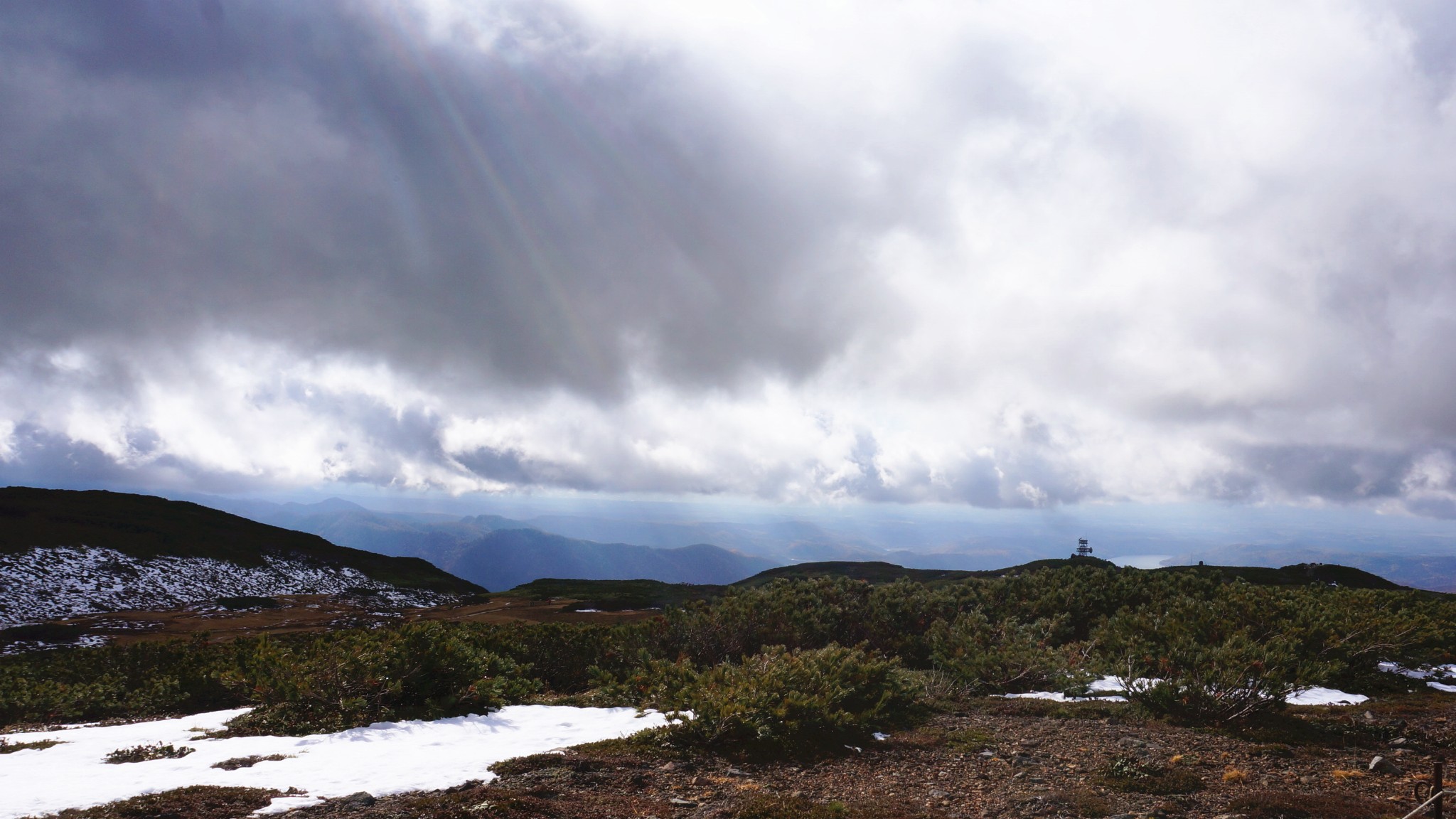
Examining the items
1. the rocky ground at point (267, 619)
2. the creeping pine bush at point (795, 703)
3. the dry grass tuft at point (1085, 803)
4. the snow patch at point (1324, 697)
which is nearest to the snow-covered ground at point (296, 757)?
the creeping pine bush at point (795, 703)

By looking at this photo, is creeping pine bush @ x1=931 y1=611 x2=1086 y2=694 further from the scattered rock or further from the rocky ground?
the rocky ground

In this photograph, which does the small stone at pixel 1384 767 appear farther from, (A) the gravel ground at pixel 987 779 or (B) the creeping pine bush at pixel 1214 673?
(B) the creeping pine bush at pixel 1214 673

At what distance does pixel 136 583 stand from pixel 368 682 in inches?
2694

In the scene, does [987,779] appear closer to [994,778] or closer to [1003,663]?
[994,778]

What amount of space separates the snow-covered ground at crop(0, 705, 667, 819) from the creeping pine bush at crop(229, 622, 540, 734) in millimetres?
389

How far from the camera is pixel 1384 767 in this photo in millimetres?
8352

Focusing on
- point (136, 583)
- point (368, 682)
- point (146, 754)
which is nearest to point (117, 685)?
point (146, 754)

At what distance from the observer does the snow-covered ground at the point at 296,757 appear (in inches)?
297

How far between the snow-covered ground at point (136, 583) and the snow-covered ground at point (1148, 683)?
61.8 m

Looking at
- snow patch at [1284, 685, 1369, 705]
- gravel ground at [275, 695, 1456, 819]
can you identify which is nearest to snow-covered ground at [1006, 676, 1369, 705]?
snow patch at [1284, 685, 1369, 705]

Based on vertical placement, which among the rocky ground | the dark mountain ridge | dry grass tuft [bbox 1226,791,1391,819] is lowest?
the rocky ground

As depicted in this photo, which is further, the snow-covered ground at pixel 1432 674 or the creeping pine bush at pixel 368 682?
the snow-covered ground at pixel 1432 674

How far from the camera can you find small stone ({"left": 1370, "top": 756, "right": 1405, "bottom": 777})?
8241 millimetres

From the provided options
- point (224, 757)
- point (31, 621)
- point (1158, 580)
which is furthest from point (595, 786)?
point (31, 621)
